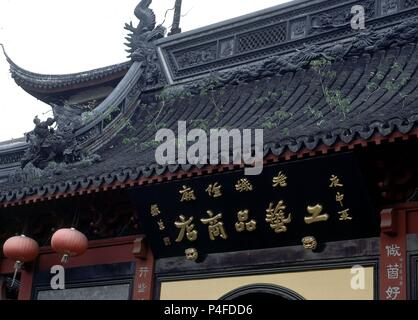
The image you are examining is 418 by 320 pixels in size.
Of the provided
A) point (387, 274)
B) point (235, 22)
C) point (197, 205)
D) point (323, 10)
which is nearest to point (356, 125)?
point (387, 274)

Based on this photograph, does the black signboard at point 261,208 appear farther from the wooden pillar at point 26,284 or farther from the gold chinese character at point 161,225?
the wooden pillar at point 26,284

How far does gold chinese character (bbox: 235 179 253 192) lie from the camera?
808 centimetres

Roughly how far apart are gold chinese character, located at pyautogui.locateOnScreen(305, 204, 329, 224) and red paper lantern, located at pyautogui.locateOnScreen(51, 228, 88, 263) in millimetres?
2679

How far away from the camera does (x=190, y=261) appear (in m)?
8.75

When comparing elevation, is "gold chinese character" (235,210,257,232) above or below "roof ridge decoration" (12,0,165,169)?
below

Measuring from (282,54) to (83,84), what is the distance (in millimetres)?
3915

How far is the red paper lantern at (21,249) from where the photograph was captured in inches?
366

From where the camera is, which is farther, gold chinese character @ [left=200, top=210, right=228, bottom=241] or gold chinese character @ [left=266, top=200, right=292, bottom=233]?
gold chinese character @ [left=200, top=210, right=228, bottom=241]

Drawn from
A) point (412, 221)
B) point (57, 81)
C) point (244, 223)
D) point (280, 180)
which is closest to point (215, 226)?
point (244, 223)

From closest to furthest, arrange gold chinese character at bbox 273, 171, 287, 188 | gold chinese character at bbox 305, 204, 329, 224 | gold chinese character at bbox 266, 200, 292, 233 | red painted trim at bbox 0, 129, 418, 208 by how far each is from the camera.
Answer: red painted trim at bbox 0, 129, 418, 208, gold chinese character at bbox 305, 204, 329, 224, gold chinese character at bbox 273, 171, 287, 188, gold chinese character at bbox 266, 200, 292, 233

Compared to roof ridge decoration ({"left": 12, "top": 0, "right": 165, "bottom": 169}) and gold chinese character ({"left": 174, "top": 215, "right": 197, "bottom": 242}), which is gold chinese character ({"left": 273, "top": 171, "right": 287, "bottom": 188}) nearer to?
gold chinese character ({"left": 174, "top": 215, "right": 197, "bottom": 242})

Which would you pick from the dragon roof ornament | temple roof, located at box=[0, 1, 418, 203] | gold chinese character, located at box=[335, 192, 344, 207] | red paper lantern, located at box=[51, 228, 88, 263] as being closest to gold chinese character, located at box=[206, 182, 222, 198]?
temple roof, located at box=[0, 1, 418, 203]

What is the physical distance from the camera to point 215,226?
8453 mm
